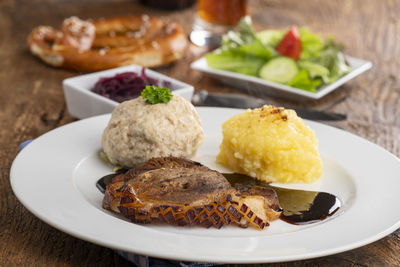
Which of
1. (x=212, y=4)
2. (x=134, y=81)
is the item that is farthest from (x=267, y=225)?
(x=212, y=4)

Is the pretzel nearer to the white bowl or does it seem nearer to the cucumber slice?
the white bowl

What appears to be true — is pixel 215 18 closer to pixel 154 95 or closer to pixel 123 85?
pixel 123 85

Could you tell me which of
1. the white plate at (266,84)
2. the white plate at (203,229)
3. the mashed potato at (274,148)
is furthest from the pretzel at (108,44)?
the mashed potato at (274,148)

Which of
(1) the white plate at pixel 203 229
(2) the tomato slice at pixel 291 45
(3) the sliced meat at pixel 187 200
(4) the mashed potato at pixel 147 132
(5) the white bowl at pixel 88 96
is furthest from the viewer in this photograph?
(2) the tomato slice at pixel 291 45

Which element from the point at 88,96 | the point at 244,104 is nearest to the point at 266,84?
the point at 244,104

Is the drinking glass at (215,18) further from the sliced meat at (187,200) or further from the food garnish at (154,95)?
the sliced meat at (187,200)

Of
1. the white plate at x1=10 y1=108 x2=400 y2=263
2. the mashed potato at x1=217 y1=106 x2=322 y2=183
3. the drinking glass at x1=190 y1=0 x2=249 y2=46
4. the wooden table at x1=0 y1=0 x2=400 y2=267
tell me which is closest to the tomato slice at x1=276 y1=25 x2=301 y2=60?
the wooden table at x1=0 y1=0 x2=400 y2=267

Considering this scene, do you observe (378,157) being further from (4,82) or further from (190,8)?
(190,8)

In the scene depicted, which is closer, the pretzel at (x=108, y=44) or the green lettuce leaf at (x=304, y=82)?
the green lettuce leaf at (x=304, y=82)
